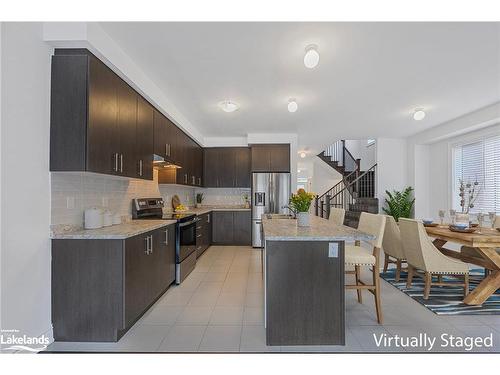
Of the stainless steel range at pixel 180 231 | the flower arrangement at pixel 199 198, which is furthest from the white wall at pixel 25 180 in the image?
the flower arrangement at pixel 199 198

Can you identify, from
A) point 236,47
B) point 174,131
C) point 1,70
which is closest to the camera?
point 1,70

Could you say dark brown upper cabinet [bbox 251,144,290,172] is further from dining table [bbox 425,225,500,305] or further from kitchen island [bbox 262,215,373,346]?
kitchen island [bbox 262,215,373,346]

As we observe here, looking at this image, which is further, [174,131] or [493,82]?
[174,131]

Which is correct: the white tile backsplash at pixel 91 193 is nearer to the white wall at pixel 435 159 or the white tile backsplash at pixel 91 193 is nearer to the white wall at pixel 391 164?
the white wall at pixel 391 164

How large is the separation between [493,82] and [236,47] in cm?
346

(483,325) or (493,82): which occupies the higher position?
(493,82)

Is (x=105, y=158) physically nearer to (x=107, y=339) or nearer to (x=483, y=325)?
(x=107, y=339)

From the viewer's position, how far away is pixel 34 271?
2.07 meters

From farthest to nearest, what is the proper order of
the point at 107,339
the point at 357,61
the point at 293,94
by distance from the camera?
the point at 293,94 < the point at 357,61 < the point at 107,339

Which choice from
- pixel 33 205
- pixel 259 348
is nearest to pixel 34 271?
pixel 33 205

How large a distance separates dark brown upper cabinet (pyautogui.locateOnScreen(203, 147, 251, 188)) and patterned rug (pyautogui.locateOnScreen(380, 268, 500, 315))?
12.9 feet

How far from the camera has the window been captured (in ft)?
16.3

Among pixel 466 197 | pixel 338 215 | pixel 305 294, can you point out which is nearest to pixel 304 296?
pixel 305 294

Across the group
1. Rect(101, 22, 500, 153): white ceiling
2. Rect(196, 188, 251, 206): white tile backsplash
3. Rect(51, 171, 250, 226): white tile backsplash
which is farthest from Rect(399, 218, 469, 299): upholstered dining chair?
Rect(196, 188, 251, 206): white tile backsplash
